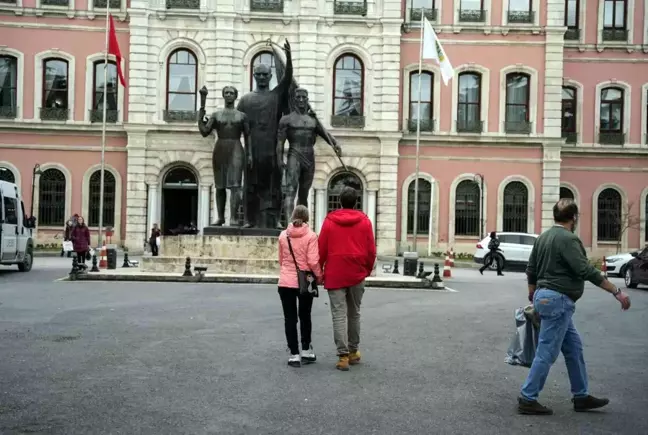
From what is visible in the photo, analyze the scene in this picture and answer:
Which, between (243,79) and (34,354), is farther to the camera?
(243,79)

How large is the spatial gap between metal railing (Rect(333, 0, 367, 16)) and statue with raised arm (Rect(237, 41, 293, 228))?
65.3 feet

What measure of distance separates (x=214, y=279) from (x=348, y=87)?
72.5 feet

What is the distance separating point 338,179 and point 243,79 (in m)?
6.26

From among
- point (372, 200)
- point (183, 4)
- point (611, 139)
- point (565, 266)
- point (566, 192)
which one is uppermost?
point (183, 4)

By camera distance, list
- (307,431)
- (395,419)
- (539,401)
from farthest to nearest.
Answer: (539,401) < (395,419) < (307,431)

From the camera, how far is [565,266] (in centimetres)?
698

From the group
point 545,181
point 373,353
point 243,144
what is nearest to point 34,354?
point 373,353

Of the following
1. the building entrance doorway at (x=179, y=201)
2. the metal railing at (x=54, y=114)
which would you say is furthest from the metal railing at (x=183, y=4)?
the building entrance doorway at (x=179, y=201)

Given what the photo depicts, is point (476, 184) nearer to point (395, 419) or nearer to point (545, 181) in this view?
point (545, 181)

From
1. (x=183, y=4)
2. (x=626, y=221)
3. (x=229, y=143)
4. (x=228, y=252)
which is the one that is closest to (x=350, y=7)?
(x=183, y=4)

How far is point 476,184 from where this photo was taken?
40.1 metres

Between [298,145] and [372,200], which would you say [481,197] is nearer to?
[372,200]

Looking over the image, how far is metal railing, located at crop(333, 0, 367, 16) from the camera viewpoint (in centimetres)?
3888

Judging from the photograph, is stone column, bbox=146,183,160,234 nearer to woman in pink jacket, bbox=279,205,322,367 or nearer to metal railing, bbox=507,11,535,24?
metal railing, bbox=507,11,535,24
